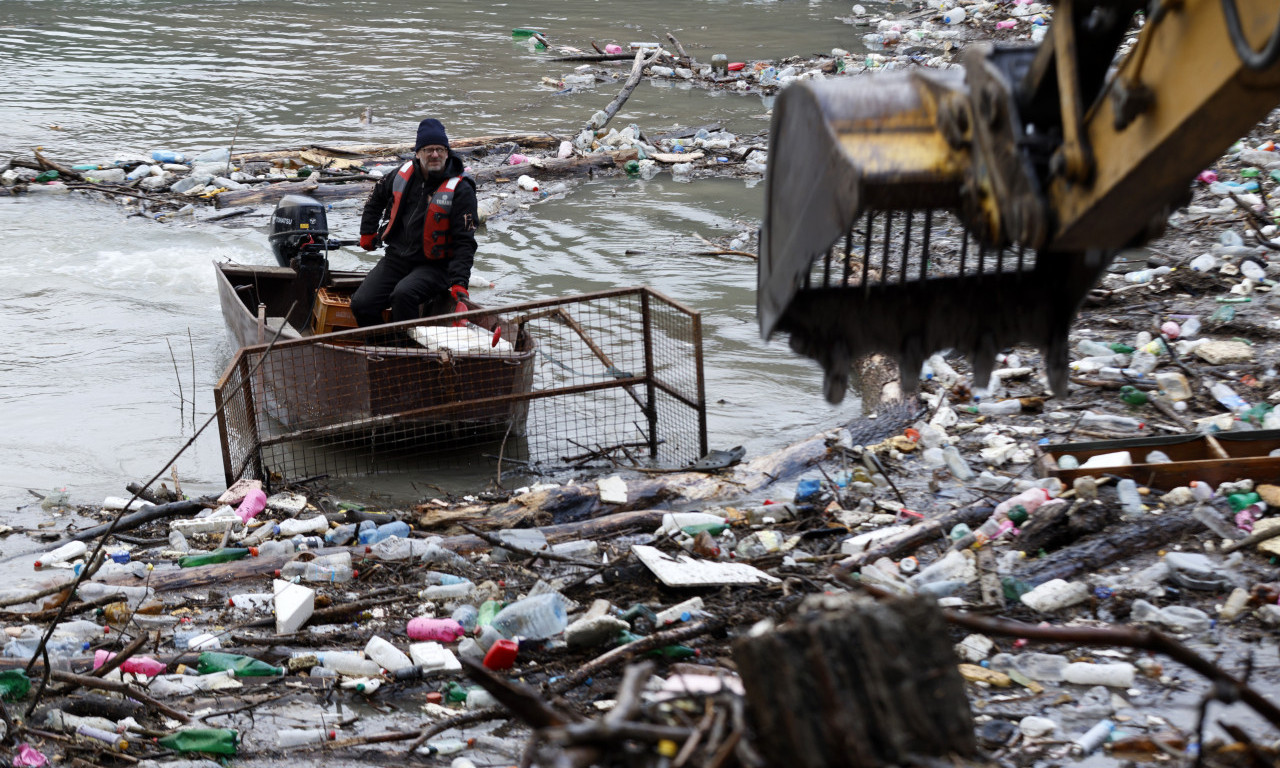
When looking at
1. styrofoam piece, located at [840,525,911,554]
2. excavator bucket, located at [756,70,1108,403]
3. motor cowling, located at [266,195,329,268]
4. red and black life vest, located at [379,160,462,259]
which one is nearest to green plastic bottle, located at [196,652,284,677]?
excavator bucket, located at [756,70,1108,403]

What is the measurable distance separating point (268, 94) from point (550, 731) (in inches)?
800

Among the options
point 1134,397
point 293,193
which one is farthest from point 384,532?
point 293,193

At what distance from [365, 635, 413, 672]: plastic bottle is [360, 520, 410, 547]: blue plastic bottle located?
1346 millimetres

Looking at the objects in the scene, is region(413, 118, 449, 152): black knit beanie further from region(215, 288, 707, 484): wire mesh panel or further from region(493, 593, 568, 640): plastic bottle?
region(493, 593, 568, 640): plastic bottle

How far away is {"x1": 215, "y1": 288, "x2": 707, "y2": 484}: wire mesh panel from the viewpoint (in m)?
6.80

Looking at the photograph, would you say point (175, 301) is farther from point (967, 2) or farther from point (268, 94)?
point (967, 2)

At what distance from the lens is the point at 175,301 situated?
1134 centimetres

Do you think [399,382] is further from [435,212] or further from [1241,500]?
[1241,500]

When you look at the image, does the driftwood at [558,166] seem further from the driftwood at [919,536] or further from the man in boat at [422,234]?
the driftwood at [919,536]

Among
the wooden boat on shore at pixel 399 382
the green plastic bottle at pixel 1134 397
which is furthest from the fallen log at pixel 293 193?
the green plastic bottle at pixel 1134 397

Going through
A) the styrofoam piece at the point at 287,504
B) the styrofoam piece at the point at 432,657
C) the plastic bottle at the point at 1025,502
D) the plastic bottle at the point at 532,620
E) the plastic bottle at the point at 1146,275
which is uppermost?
the plastic bottle at the point at 1146,275

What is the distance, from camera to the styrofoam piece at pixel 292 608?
186 inches

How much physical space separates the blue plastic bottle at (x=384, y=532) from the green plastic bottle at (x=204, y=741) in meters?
2.02

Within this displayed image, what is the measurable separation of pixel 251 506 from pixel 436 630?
2.02m
